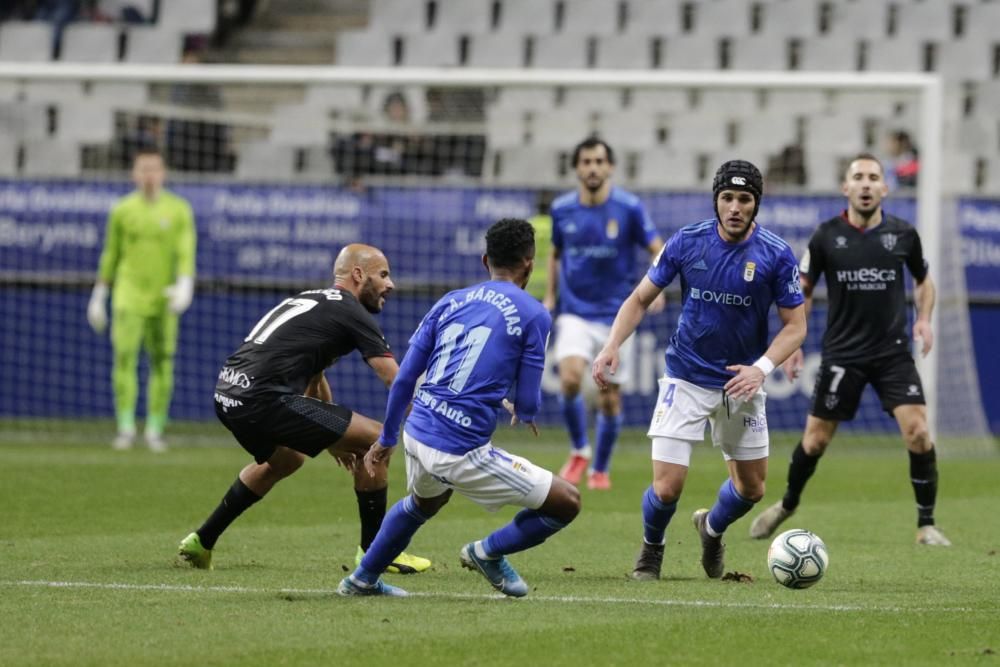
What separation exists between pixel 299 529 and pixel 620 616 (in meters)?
3.72

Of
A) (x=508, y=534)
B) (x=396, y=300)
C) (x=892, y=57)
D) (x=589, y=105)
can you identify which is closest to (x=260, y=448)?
(x=508, y=534)

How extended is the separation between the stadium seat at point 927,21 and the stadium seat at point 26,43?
34.6 ft

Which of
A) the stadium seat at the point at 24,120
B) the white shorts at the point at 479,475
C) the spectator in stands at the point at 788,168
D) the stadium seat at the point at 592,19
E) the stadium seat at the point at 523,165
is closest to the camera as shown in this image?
the white shorts at the point at 479,475

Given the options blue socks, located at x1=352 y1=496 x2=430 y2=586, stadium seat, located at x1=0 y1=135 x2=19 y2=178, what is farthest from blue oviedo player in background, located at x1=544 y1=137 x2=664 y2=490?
stadium seat, located at x1=0 y1=135 x2=19 y2=178

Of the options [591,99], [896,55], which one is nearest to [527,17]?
[591,99]

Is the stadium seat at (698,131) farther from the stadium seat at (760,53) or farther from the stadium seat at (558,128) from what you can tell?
the stadium seat at (760,53)

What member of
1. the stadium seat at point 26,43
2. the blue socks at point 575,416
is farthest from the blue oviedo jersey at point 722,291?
the stadium seat at point 26,43

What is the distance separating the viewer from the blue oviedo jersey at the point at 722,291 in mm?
7867

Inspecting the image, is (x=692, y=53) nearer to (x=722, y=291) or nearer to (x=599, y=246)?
(x=599, y=246)

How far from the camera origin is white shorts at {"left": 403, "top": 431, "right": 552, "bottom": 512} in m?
6.88

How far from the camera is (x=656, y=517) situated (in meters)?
8.07

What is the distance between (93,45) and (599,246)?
10640mm

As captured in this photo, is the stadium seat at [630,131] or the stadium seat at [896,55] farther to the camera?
the stadium seat at [896,55]

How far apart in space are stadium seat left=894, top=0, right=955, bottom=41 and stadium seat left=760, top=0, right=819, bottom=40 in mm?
1066
